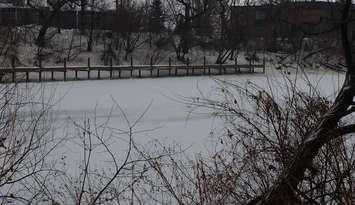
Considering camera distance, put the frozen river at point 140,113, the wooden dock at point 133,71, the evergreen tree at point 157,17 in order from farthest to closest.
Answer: the evergreen tree at point 157,17 < the wooden dock at point 133,71 < the frozen river at point 140,113

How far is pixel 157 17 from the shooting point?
48219 mm

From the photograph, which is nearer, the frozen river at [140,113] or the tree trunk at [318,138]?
the tree trunk at [318,138]

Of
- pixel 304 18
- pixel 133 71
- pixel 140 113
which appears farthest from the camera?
pixel 133 71

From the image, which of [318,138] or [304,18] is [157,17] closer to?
[304,18]

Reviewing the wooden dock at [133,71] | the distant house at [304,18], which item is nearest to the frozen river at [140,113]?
the distant house at [304,18]

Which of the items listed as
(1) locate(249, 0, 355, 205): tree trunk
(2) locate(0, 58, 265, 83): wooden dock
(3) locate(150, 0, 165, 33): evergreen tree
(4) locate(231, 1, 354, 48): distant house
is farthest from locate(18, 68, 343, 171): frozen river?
(3) locate(150, 0, 165, 33): evergreen tree

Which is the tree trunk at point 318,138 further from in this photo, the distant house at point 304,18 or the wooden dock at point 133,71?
the wooden dock at point 133,71

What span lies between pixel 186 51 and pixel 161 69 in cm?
1163

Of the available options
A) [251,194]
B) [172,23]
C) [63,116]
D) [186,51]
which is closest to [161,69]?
[186,51]

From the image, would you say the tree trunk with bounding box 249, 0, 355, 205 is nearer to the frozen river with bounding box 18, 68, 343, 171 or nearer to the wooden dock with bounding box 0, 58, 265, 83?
the frozen river with bounding box 18, 68, 343, 171

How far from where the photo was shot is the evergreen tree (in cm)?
4684

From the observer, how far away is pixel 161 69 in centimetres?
3372

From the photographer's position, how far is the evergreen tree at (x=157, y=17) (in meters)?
46.8

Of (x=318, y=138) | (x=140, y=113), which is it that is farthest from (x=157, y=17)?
(x=318, y=138)
